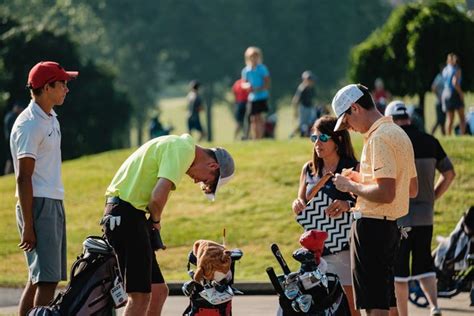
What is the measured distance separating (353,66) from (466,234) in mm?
19554

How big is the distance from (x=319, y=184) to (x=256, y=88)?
16534mm

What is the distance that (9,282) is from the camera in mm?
17453

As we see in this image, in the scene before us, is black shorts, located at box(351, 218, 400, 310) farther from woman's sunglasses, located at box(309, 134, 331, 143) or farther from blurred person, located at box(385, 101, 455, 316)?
blurred person, located at box(385, 101, 455, 316)

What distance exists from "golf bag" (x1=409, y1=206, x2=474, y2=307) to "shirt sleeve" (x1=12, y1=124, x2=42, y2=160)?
535 cm

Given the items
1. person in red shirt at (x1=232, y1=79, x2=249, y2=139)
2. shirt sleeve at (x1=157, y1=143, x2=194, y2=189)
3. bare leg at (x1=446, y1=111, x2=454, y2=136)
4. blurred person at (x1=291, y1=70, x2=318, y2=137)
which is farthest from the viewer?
blurred person at (x1=291, y1=70, x2=318, y2=137)

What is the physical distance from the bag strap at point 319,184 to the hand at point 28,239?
197cm

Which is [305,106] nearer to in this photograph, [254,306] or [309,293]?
[254,306]

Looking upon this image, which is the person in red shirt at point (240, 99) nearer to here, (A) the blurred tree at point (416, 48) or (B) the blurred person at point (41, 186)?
(A) the blurred tree at point (416, 48)

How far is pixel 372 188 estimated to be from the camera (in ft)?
33.5

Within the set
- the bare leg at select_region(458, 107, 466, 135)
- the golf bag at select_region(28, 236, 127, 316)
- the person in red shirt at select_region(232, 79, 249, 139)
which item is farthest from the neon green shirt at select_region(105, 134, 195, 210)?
the person in red shirt at select_region(232, 79, 249, 139)

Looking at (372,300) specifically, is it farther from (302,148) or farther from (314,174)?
(302,148)

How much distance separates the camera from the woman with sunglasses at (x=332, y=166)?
454 inches

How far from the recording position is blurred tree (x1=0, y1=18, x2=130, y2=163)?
4516 centimetres

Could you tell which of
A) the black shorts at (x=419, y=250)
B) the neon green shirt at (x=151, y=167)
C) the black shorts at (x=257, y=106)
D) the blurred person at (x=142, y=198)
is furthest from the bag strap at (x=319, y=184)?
the black shorts at (x=257, y=106)
